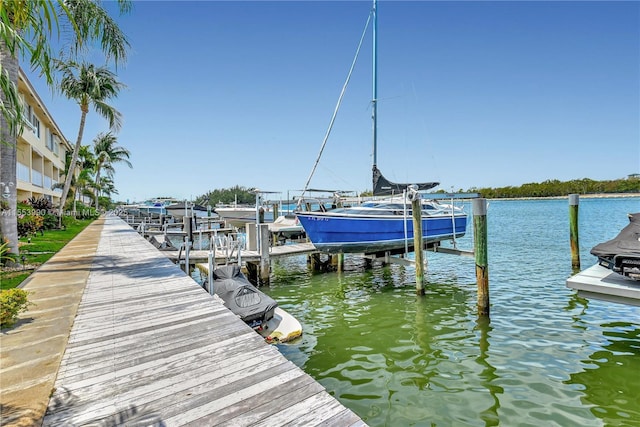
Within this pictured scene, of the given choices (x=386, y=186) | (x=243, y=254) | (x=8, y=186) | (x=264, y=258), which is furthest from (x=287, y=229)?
(x=8, y=186)

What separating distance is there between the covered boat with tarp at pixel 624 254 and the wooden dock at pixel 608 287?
159mm

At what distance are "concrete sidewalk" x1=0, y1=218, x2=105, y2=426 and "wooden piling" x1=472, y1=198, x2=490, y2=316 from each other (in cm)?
790

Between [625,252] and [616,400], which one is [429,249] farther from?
[616,400]

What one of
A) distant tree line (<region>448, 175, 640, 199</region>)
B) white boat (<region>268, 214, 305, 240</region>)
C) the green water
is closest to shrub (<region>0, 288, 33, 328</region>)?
the green water

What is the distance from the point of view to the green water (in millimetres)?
4582

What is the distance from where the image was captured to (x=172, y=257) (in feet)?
39.1

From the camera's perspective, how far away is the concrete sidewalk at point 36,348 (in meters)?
2.67

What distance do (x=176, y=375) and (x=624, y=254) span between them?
21.6ft

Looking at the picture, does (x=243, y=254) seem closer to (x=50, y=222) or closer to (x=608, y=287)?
(x=608, y=287)

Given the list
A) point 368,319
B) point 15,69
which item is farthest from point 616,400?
point 15,69

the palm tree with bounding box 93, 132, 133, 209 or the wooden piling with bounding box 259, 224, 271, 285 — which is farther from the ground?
the palm tree with bounding box 93, 132, 133, 209

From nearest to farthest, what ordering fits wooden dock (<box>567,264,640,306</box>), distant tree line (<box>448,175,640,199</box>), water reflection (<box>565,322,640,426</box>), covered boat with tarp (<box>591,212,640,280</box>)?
water reflection (<box>565,322,640,426</box>) < wooden dock (<box>567,264,640,306</box>) < covered boat with tarp (<box>591,212,640,280</box>) < distant tree line (<box>448,175,640,199</box>)

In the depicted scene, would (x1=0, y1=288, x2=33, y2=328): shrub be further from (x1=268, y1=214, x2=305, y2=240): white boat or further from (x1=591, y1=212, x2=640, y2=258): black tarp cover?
(x1=268, y1=214, x2=305, y2=240): white boat

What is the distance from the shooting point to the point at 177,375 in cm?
316
